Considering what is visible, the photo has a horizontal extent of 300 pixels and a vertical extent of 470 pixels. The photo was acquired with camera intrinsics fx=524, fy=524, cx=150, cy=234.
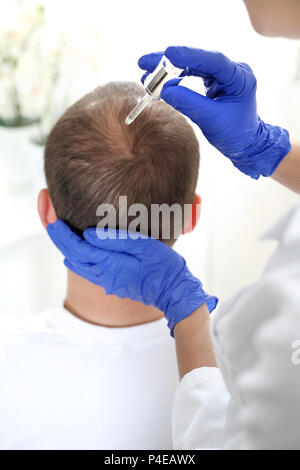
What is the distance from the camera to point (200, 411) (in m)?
0.73

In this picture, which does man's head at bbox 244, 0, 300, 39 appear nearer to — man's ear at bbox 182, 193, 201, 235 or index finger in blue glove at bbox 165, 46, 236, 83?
index finger in blue glove at bbox 165, 46, 236, 83

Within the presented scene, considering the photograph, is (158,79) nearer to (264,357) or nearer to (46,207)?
(46,207)

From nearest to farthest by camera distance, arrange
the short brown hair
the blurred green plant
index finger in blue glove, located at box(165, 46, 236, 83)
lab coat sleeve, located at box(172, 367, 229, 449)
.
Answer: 1. lab coat sleeve, located at box(172, 367, 229, 449)
2. index finger in blue glove, located at box(165, 46, 236, 83)
3. the short brown hair
4. the blurred green plant

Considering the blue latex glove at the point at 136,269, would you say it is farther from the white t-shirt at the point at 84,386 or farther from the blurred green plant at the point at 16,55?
the blurred green plant at the point at 16,55

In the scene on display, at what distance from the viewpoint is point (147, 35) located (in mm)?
1787

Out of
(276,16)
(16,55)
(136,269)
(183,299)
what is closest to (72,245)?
(136,269)

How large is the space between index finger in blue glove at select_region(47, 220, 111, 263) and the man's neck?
0.25 feet

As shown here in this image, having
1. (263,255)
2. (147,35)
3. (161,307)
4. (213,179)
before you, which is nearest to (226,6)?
(147,35)

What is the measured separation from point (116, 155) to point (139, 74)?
A: 101 cm

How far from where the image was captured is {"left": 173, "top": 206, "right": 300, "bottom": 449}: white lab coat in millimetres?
541

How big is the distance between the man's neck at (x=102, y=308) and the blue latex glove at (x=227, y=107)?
0.36 metres

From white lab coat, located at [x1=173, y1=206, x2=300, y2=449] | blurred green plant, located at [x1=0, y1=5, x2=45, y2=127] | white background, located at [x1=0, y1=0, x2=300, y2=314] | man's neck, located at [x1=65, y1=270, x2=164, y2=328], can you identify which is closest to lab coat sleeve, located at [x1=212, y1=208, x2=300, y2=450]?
white lab coat, located at [x1=173, y1=206, x2=300, y2=449]
